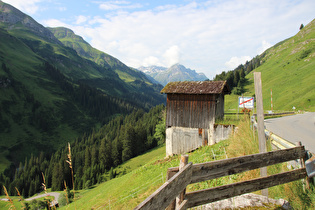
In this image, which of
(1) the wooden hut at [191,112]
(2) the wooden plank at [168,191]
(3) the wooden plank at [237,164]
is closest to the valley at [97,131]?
(3) the wooden plank at [237,164]

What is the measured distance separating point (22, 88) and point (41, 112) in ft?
105

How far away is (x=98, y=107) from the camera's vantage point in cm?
18962

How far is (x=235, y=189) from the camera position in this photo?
409 cm

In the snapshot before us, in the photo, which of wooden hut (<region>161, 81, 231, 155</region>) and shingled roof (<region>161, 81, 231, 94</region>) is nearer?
shingled roof (<region>161, 81, 231, 94</region>)

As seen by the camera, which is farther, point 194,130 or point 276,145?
point 194,130

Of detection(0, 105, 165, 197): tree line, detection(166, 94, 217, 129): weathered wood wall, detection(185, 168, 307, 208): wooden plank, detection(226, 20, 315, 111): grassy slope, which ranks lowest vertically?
detection(0, 105, 165, 197): tree line

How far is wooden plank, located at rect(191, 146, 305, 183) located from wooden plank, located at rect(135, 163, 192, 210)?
0.29 meters

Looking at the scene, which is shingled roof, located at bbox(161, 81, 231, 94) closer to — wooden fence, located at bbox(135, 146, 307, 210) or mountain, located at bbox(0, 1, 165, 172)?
wooden fence, located at bbox(135, 146, 307, 210)

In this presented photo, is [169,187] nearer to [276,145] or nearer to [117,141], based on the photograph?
[276,145]

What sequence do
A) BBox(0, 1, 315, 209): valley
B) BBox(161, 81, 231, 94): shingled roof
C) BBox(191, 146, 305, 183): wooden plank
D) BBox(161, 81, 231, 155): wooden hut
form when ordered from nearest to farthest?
BBox(191, 146, 305, 183): wooden plank → BBox(0, 1, 315, 209): valley → BBox(161, 81, 231, 94): shingled roof → BBox(161, 81, 231, 155): wooden hut

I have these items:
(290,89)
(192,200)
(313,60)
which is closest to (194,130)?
(192,200)

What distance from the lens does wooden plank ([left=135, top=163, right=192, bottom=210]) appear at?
2.46 meters

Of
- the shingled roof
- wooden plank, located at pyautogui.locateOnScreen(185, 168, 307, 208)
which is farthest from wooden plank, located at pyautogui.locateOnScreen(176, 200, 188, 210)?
the shingled roof

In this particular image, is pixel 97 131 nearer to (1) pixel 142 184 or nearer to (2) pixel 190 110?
(2) pixel 190 110
